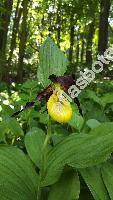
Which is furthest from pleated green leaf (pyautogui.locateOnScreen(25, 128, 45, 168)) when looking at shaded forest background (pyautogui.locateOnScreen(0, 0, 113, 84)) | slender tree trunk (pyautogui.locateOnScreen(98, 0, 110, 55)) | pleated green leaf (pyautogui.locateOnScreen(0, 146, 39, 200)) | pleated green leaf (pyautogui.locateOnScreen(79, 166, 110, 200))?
slender tree trunk (pyautogui.locateOnScreen(98, 0, 110, 55))

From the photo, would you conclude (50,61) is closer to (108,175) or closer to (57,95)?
(57,95)

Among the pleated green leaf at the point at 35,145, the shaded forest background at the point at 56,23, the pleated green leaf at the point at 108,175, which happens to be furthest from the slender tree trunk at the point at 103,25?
the pleated green leaf at the point at 108,175

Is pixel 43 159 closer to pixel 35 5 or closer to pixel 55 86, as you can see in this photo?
pixel 55 86

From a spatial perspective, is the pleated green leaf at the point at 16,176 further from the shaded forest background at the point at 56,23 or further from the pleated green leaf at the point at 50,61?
the shaded forest background at the point at 56,23

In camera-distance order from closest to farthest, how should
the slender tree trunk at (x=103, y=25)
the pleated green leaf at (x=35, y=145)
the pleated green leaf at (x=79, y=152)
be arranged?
the pleated green leaf at (x=79, y=152) < the pleated green leaf at (x=35, y=145) < the slender tree trunk at (x=103, y=25)

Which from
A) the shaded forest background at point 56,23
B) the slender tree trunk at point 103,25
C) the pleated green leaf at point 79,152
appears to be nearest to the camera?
the pleated green leaf at point 79,152

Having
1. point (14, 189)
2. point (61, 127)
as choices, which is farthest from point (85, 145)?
point (61, 127)

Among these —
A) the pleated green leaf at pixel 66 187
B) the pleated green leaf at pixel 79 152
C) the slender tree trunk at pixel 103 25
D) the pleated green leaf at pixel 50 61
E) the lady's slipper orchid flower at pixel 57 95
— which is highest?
the slender tree trunk at pixel 103 25
